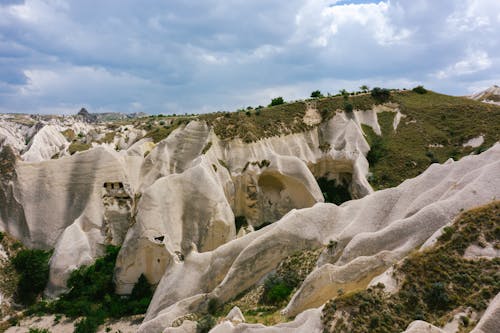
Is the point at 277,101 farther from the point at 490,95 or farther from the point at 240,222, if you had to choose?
the point at 490,95

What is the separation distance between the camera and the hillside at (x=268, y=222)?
13.0m

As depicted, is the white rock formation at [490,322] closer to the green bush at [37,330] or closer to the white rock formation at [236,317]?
the white rock formation at [236,317]

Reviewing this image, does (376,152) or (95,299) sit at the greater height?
(376,152)

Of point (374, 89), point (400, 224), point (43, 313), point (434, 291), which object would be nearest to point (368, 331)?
point (434, 291)

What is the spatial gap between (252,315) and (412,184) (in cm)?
1022

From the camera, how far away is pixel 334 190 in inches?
1588

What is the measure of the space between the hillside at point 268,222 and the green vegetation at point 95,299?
0.09 metres

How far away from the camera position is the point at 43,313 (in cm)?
2678

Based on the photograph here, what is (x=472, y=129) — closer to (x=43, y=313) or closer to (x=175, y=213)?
(x=175, y=213)

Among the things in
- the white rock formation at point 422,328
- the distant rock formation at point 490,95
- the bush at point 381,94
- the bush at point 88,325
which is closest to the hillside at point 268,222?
the bush at point 88,325

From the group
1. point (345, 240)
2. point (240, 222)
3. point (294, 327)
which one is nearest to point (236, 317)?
point (294, 327)

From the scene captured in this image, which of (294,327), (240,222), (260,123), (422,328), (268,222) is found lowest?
(268,222)

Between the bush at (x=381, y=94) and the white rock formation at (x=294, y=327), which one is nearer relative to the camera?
the white rock formation at (x=294, y=327)

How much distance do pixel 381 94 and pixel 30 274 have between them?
42138mm
